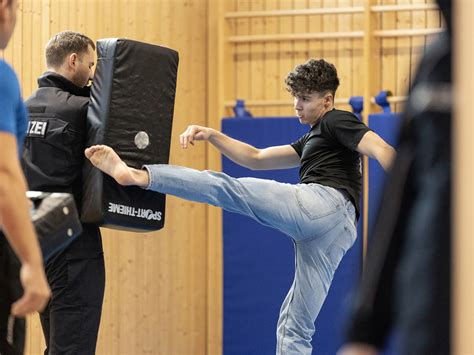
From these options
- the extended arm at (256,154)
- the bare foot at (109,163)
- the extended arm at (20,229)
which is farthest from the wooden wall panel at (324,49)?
the extended arm at (20,229)

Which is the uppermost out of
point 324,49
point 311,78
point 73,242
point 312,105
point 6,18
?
point 324,49

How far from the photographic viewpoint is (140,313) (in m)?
6.75

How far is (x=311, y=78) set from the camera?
462 cm

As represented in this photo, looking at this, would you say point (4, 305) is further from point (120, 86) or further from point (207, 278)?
point (207, 278)

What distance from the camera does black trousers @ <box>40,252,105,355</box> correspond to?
13.2ft

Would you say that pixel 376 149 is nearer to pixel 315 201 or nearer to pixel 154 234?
pixel 315 201

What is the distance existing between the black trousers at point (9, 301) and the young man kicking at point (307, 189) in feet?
4.94

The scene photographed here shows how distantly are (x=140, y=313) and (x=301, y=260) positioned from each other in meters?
2.69

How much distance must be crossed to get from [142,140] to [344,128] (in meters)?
0.97

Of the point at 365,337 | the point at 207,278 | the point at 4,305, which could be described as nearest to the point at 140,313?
the point at 207,278

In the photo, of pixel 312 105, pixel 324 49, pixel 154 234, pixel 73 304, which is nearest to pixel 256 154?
pixel 312 105

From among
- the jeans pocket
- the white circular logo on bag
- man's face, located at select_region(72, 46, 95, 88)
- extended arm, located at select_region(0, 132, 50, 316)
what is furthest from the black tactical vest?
extended arm, located at select_region(0, 132, 50, 316)

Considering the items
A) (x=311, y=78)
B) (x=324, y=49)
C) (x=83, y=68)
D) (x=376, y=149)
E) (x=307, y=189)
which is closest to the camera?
(x=376, y=149)

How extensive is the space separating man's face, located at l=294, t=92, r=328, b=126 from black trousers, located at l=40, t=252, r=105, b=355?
1.35 meters
